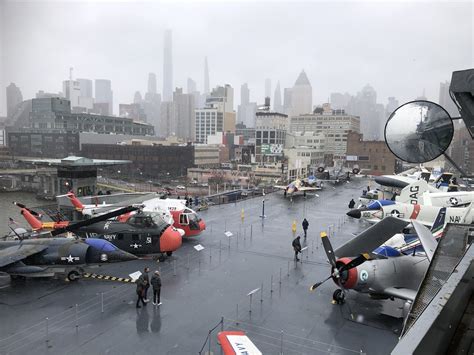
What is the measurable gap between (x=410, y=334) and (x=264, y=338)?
11525 millimetres

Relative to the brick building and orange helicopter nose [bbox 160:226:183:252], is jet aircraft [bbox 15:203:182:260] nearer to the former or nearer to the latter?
orange helicopter nose [bbox 160:226:183:252]

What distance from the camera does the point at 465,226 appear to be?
8086 millimetres

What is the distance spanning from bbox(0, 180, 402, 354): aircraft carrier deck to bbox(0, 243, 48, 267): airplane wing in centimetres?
155

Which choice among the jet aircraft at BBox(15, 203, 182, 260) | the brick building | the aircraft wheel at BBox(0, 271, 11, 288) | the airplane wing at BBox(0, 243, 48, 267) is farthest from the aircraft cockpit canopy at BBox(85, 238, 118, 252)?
the brick building

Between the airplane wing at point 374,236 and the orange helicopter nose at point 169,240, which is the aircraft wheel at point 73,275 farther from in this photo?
the airplane wing at point 374,236

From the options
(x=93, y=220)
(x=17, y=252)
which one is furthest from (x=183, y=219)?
(x=17, y=252)

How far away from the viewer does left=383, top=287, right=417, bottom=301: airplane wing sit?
50.1 ft

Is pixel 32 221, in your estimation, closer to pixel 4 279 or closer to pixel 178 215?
pixel 4 279

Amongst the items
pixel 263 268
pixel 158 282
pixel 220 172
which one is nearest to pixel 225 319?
pixel 158 282

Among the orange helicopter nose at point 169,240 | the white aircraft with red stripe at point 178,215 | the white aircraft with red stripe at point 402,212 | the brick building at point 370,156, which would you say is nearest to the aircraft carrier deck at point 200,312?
the orange helicopter nose at point 169,240

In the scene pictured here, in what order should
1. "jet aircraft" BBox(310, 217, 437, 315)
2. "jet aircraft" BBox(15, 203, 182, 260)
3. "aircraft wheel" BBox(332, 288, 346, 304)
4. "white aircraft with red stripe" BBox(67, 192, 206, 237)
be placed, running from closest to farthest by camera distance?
"jet aircraft" BBox(310, 217, 437, 315) → "aircraft wheel" BBox(332, 288, 346, 304) → "jet aircraft" BBox(15, 203, 182, 260) → "white aircraft with red stripe" BBox(67, 192, 206, 237)

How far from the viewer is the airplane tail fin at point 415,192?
33375mm

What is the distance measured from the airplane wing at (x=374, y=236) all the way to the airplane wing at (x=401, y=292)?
2824mm

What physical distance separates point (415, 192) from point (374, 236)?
23.3m
